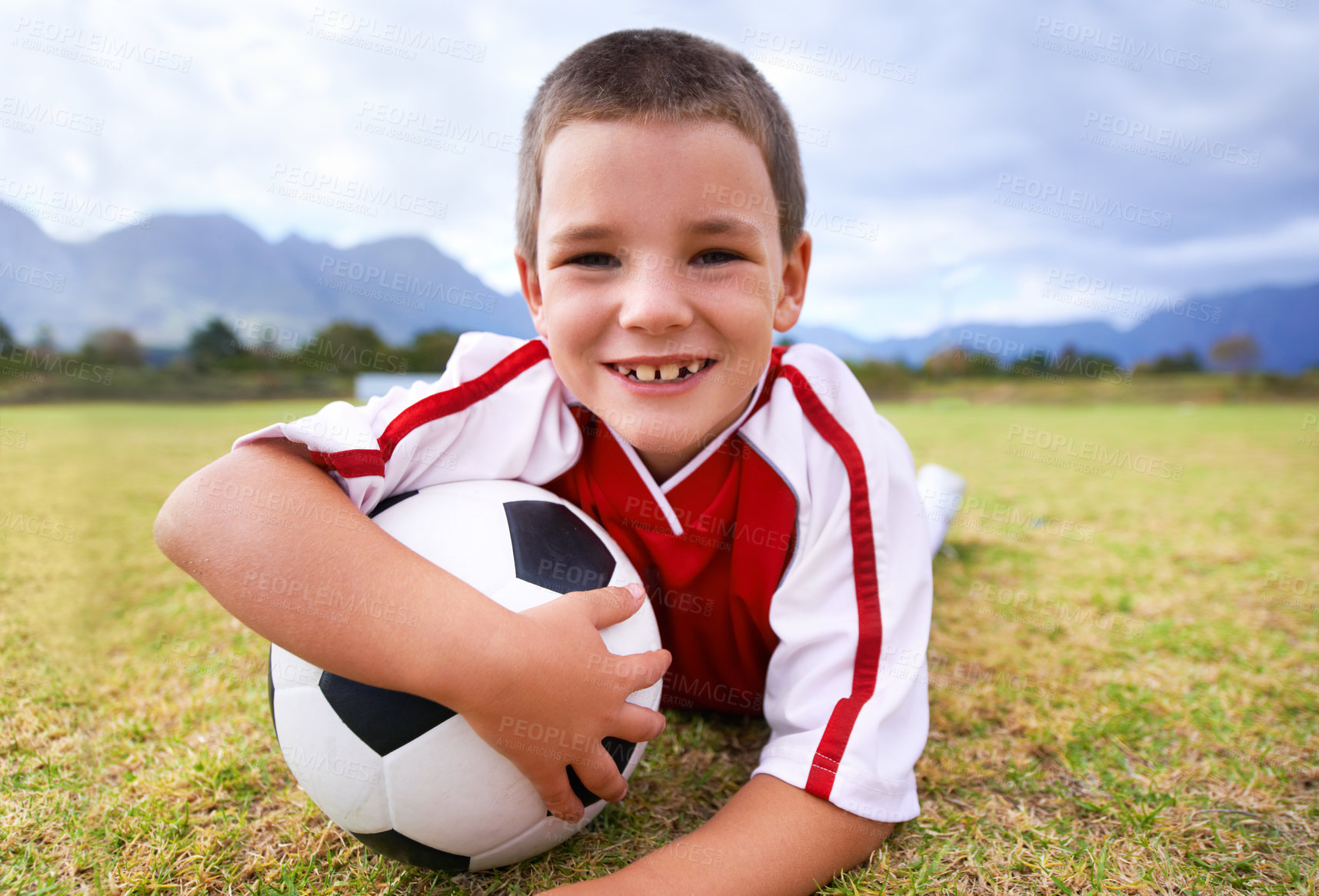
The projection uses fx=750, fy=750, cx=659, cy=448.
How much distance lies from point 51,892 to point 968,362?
36144mm

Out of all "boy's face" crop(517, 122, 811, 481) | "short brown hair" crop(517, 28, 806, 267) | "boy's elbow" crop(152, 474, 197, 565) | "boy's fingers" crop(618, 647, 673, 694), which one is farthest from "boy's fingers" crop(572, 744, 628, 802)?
"short brown hair" crop(517, 28, 806, 267)

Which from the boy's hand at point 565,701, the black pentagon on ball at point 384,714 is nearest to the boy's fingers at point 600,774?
the boy's hand at point 565,701

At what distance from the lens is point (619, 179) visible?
1457 millimetres

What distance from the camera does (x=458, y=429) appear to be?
1648 mm

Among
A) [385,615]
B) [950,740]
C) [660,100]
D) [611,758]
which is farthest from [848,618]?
[660,100]

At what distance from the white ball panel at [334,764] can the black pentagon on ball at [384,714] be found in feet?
0.07

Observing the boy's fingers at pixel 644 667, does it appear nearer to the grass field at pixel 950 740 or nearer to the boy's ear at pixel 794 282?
the grass field at pixel 950 740

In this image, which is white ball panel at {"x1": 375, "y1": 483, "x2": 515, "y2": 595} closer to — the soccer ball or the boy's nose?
the soccer ball

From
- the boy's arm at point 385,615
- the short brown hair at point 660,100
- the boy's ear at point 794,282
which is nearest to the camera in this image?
the boy's arm at point 385,615

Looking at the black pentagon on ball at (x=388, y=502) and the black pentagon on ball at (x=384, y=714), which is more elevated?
the black pentagon on ball at (x=388, y=502)

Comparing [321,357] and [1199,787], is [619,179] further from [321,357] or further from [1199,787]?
[321,357]

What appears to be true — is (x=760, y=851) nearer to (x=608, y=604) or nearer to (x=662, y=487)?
(x=608, y=604)

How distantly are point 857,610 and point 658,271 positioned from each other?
2.63 ft

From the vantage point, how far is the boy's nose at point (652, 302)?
1432mm
